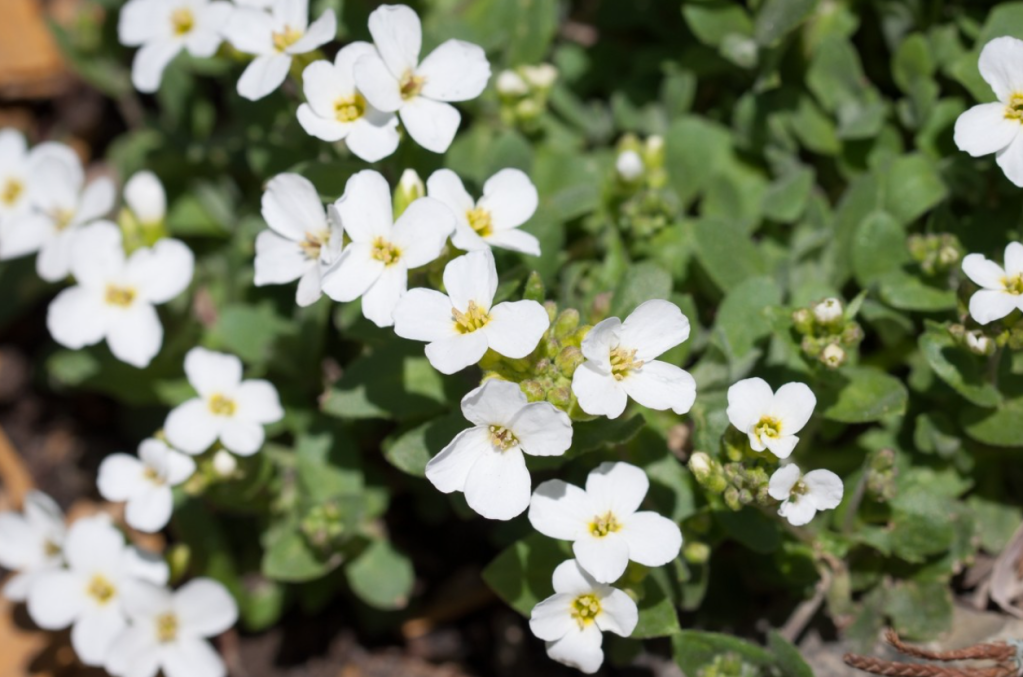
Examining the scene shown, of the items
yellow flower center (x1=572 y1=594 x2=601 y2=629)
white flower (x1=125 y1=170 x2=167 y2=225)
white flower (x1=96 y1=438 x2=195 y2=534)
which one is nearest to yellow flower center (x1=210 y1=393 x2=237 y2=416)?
white flower (x1=96 y1=438 x2=195 y2=534)

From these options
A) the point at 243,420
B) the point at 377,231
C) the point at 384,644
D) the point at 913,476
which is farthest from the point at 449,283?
the point at 384,644

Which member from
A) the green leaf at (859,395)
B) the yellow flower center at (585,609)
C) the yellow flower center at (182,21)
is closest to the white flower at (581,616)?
the yellow flower center at (585,609)

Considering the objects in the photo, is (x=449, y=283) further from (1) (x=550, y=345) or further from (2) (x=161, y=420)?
(2) (x=161, y=420)

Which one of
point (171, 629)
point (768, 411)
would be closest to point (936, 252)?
point (768, 411)

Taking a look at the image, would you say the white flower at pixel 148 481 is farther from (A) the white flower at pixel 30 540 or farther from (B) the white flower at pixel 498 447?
(B) the white flower at pixel 498 447

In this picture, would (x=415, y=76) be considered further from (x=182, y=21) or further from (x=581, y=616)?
(x=581, y=616)

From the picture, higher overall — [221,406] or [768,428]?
[768,428]
